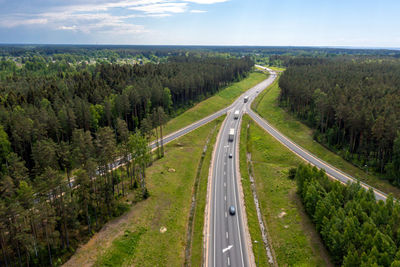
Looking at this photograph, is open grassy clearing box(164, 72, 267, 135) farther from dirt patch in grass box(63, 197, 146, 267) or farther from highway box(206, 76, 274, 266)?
dirt patch in grass box(63, 197, 146, 267)

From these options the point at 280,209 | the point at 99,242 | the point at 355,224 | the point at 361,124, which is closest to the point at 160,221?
the point at 99,242

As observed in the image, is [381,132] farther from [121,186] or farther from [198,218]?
[121,186]

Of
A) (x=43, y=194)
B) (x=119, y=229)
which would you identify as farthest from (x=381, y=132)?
Answer: (x=43, y=194)

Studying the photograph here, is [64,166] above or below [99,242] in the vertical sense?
above

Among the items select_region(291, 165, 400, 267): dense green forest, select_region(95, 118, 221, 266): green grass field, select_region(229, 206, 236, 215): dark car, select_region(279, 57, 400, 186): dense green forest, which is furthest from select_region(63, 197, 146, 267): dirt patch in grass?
select_region(279, 57, 400, 186): dense green forest

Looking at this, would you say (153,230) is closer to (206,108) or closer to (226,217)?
(226,217)

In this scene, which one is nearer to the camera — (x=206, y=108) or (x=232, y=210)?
(x=232, y=210)

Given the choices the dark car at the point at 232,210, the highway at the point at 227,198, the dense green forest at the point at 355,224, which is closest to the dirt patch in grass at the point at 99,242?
the highway at the point at 227,198
